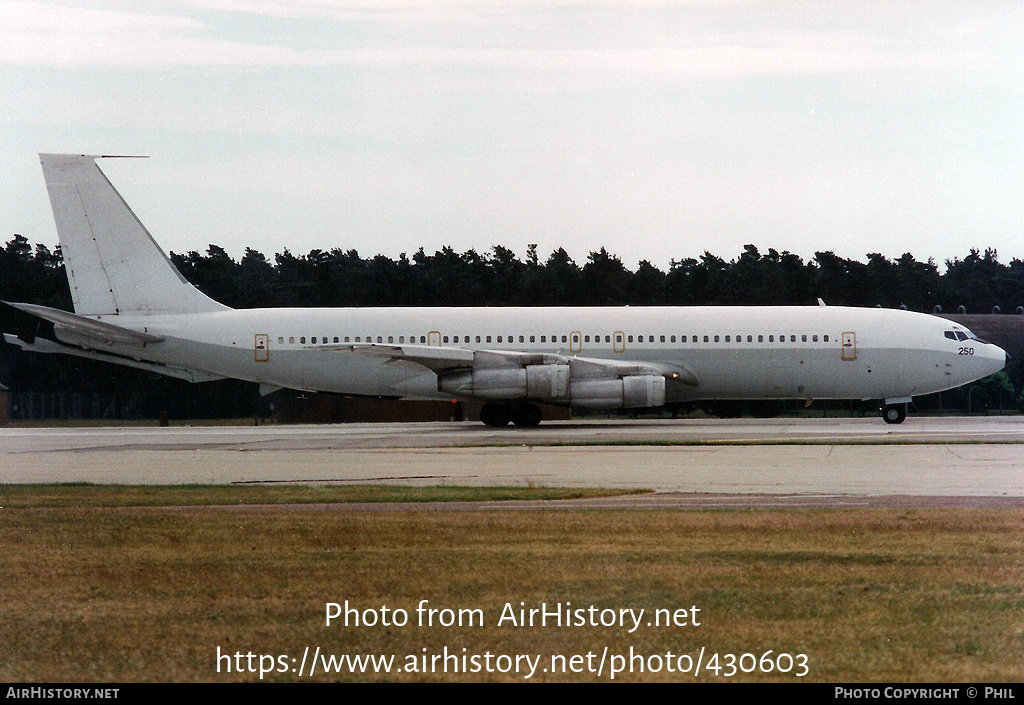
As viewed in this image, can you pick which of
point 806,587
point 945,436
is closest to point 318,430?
point 945,436

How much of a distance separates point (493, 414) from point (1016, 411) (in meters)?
30.7

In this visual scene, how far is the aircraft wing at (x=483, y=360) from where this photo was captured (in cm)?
3828

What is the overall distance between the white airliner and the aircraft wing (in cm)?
5

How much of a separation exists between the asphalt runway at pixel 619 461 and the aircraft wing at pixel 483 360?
234cm

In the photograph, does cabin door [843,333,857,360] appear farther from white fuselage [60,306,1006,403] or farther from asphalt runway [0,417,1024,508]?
asphalt runway [0,417,1024,508]

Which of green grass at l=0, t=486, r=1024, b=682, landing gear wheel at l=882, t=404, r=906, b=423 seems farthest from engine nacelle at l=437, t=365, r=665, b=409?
green grass at l=0, t=486, r=1024, b=682

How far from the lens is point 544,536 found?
12.8 m

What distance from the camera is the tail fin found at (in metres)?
40.7

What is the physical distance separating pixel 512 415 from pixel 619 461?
1687 centimetres

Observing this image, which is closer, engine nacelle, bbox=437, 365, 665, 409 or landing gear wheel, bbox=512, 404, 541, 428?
engine nacelle, bbox=437, 365, 665, 409

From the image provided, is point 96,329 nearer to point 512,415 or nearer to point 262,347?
point 262,347

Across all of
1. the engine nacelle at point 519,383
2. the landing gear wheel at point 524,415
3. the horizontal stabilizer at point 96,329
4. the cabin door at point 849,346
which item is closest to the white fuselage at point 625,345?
the cabin door at point 849,346

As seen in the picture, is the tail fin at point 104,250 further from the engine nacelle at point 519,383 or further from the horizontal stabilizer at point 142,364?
the engine nacelle at point 519,383

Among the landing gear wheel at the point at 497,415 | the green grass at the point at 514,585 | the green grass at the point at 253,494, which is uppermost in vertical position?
the green grass at the point at 514,585
